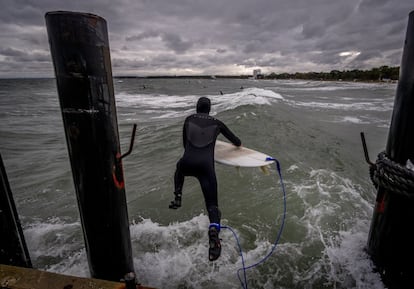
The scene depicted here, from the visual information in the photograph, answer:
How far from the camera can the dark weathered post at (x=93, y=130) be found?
2100mm

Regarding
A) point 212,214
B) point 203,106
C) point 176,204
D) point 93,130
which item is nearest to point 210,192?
point 212,214

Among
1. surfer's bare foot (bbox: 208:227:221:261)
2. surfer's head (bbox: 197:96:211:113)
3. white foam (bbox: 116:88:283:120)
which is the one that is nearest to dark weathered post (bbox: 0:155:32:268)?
surfer's bare foot (bbox: 208:227:221:261)

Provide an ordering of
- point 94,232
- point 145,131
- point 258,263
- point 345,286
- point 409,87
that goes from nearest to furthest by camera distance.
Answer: point 409,87
point 94,232
point 345,286
point 258,263
point 145,131

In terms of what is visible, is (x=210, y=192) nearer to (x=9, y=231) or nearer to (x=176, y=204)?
(x=176, y=204)

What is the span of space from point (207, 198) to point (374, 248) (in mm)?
2197

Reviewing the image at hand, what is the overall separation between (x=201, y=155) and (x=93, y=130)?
190cm

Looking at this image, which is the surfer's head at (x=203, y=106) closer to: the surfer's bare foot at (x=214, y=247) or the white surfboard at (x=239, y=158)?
the white surfboard at (x=239, y=158)

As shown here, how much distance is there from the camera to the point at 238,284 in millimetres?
3531

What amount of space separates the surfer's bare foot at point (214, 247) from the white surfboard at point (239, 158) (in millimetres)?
1437

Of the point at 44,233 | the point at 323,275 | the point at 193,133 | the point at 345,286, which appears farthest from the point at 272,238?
the point at 44,233

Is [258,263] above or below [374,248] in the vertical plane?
below

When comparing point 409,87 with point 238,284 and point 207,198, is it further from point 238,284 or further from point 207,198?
point 238,284

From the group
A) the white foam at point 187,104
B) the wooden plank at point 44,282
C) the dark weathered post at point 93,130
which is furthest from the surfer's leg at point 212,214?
the white foam at point 187,104

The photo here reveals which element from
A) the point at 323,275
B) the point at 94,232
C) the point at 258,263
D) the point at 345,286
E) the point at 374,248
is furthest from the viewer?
the point at 258,263
